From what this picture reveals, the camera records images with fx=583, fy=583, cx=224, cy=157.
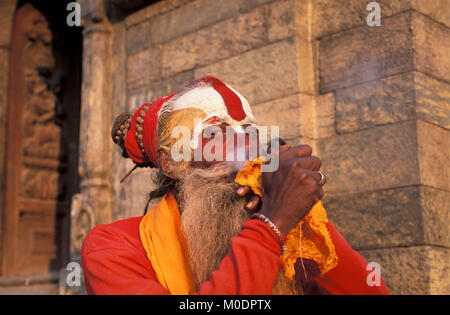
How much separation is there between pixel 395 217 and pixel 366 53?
841 mm

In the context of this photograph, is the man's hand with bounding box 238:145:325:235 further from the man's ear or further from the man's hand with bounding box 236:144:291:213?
the man's ear

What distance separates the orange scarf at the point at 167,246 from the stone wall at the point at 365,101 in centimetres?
126

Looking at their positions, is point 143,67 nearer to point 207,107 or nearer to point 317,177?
point 207,107

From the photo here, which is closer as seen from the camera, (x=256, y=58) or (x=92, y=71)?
(x=256, y=58)

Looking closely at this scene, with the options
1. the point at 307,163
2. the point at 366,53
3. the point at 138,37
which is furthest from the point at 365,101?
the point at 138,37

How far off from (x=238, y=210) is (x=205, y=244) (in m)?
0.13

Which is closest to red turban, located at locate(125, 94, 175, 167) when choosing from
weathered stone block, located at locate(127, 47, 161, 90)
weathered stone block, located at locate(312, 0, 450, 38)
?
weathered stone block, located at locate(312, 0, 450, 38)

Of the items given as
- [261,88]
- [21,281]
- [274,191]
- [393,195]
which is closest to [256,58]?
[261,88]

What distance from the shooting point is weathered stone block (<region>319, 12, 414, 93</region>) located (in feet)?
9.21

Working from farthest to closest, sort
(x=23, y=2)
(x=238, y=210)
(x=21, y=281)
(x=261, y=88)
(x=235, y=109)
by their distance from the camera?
(x=23, y=2) → (x=21, y=281) → (x=261, y=88) → (x=235, y=109) → (x=238, y=210)

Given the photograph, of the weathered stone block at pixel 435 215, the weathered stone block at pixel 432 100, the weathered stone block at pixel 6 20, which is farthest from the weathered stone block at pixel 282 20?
the weathered stone block at pixel 6 20

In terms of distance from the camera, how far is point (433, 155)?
2.77 meters

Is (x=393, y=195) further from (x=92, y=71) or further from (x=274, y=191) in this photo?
(x=92, y=71)

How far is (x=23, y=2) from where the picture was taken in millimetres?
5445
